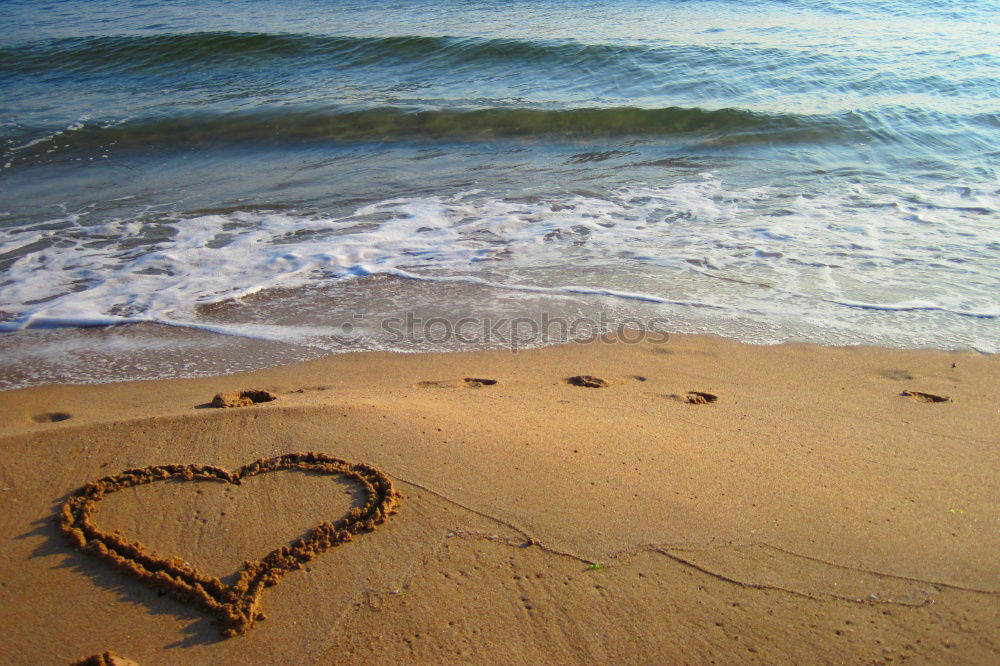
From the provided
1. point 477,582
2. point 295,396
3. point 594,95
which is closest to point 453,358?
point 295,396

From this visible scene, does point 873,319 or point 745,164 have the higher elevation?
point 745,164

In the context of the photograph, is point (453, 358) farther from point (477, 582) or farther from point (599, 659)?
point (599, 659)

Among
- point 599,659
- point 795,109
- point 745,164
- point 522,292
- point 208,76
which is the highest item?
point 208,76

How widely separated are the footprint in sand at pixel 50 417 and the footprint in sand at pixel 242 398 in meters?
0.67

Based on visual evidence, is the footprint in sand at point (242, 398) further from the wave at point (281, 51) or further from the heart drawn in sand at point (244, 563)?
the wave at point (281, 51)

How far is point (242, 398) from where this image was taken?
3287 millimetres

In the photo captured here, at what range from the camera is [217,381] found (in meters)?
3.55

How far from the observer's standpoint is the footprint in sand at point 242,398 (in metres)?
3.21

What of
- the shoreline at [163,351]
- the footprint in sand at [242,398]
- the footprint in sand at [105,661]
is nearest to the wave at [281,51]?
the shoreline at [163,351]

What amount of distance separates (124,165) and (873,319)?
786 centimetres

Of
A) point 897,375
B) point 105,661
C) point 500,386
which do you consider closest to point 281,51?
point 500,386

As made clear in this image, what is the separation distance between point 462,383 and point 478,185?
3853 millimetres

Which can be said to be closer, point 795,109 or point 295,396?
point 295,396

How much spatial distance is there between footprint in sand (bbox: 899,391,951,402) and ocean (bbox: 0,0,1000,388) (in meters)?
0.63
